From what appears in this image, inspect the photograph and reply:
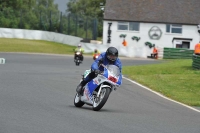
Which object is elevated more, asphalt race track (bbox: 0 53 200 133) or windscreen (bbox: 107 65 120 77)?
windscreen (bbox: 107 65 120 77)

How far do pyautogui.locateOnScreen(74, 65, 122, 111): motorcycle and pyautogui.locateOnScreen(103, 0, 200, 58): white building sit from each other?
53691 mm

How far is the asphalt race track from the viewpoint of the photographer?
10.3 m

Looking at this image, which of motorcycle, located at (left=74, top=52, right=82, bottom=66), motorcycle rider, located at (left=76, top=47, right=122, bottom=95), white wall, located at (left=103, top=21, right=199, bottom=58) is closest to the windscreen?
motorcycle rider, located at (left=76, top=47, right=122, bottom=95)

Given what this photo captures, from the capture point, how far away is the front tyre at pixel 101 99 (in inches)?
524

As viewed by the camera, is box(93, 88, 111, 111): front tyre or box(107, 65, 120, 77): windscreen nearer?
box(93, 88, 111, 111): front tyre

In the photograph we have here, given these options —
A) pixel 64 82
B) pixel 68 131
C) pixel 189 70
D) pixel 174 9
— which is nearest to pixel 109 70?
pixel 68 131

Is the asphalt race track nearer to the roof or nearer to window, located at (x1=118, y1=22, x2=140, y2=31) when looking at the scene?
window, located at (x1=118, y1=22, x2=140, y2=31)

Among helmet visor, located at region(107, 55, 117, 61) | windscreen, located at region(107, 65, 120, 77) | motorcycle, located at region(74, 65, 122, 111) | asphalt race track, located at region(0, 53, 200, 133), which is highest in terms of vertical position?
helmet visor, located at region(107, 55, 117, 61)

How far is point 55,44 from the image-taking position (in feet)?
213

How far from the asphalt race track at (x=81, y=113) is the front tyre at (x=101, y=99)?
0.46 feet

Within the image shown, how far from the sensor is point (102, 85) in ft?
44.3

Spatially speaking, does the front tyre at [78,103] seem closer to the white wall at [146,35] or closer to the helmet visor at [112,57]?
the helmet visor at [112,57]

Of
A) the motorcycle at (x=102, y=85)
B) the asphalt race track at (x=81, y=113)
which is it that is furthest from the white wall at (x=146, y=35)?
the motorcycle at (x=102, y=85)

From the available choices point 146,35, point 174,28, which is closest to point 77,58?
point 146,35
